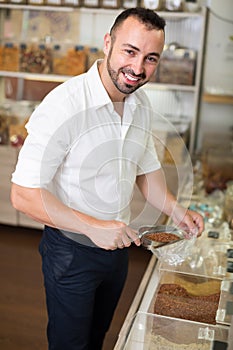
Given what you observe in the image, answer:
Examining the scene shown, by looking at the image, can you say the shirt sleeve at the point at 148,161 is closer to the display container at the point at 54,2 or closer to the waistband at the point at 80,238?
the waistband at the point at 80,238

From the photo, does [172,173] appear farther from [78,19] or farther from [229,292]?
[229,292]

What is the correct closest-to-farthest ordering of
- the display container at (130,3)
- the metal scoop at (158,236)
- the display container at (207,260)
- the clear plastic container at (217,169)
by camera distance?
1. the metal scoop at (158,236)
2. the display container at (207,260)
3. the clear plastic container at (217,169)
4. the display container at (130,3)

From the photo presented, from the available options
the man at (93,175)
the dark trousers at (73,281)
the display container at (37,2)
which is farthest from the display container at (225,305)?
the display container at (37,2)

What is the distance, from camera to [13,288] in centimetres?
282

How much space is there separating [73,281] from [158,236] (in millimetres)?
287

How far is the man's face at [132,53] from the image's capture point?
53.1 inches

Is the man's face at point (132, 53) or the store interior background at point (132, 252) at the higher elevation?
the man's face at point (132, 53)

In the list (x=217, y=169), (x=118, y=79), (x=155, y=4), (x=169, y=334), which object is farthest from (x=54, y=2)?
(x=169, y=334)

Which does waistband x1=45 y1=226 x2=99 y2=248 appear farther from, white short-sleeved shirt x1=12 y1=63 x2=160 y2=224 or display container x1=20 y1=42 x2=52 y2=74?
display container x1=20 y1=42 x2=52 y2=74

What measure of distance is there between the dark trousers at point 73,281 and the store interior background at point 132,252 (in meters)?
0.75

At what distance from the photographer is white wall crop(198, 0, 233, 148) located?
362cm

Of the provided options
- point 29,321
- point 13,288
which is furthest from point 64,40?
point 29,321

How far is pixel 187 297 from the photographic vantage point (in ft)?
4.68

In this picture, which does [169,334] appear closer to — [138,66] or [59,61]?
[138,66]
